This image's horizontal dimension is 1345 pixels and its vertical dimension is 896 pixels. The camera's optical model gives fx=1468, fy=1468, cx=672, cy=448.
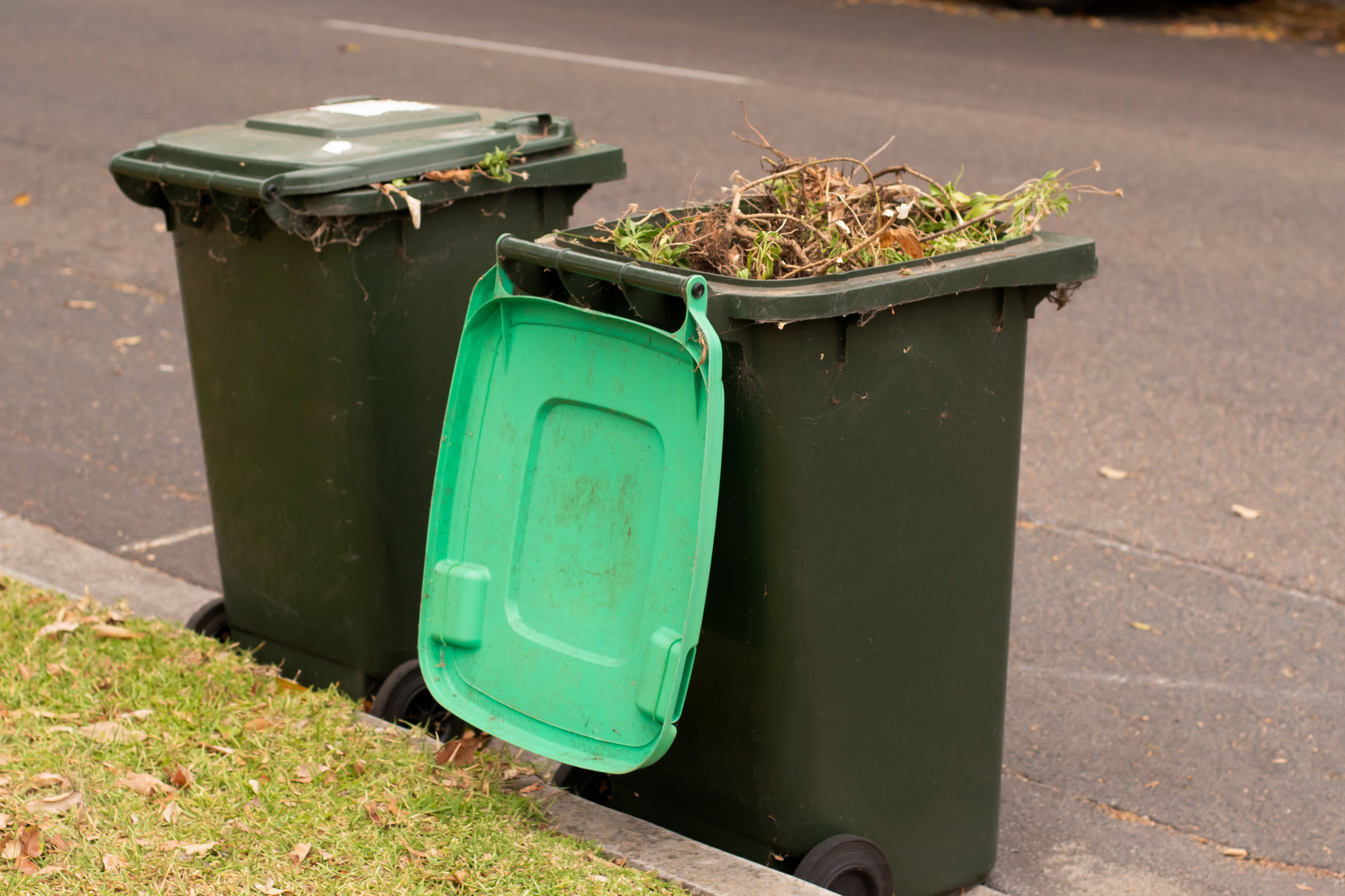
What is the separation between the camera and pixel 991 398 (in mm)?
2688

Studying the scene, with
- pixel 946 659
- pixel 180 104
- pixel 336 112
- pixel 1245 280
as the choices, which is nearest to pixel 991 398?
pixel 946 659

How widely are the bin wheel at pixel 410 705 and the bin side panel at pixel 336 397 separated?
0.10m

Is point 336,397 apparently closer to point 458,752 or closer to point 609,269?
point 458,752

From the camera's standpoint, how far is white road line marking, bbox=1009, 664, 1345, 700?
12.3 ft

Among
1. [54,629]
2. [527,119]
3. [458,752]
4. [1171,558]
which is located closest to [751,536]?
[458,752]

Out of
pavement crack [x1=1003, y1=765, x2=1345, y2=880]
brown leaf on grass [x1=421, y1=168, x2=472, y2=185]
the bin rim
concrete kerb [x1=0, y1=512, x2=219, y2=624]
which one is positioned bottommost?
pavement crack [x1=1003, y1=765, x2=1345, y2=880]

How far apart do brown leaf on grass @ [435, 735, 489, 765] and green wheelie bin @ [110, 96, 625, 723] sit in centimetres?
28

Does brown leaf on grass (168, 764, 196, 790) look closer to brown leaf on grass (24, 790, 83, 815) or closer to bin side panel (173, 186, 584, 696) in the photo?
brown leaf on grass (24, 790, 83, 815)

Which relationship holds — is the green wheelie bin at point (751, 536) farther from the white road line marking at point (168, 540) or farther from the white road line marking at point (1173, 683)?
the white road line marking at point (168, 540)

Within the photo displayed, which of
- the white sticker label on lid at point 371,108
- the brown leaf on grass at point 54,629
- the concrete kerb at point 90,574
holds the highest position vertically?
the white sticker label on lid at point 371,108

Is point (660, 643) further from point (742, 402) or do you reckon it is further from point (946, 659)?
point (946, 659)

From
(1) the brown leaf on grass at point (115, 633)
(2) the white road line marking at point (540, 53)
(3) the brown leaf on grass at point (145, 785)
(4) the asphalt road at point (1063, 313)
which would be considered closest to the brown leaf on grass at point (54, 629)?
(1) the brown leaf on grass at point (115, 633)

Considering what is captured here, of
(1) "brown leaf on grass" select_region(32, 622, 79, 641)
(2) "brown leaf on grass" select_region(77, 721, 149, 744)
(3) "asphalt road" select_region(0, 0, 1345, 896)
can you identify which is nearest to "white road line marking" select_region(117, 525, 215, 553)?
(3) "asphalt road" select_region(0, 0, 1345, 896)

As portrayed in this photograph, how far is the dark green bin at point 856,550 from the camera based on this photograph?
8.07 ft
